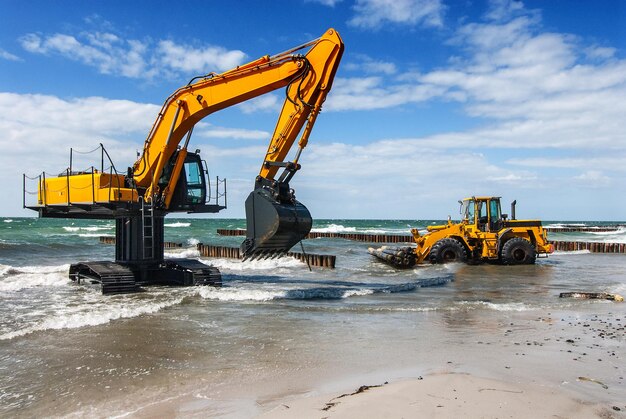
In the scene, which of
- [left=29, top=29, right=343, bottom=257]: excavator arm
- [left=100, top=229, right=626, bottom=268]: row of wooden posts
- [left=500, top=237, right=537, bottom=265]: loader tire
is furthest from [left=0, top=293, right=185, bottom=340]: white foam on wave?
[left=500, top=237, right=537, bottom=265]: loader tire

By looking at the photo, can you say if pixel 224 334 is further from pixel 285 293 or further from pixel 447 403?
pixel 285 293

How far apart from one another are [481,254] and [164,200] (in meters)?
12.7

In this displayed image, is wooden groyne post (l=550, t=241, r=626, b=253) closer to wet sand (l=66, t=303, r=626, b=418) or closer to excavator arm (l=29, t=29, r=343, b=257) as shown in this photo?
excavator arm (l=29, t=29, r=343, b=257)

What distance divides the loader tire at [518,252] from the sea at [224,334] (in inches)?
178

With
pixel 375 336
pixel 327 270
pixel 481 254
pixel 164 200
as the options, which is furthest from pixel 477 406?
pixel 481 254

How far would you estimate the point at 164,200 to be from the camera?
14.4m

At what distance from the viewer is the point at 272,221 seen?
33.1 feet

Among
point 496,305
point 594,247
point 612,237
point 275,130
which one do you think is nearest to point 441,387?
point 496,305

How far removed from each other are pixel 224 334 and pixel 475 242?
15.1 m

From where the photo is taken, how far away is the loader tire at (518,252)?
21.1 meters

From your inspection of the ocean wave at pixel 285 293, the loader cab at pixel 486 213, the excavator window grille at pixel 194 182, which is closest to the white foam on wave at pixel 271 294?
the ocean wave at pixel 285 293

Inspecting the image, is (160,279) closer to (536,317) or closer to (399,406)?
(536,317)

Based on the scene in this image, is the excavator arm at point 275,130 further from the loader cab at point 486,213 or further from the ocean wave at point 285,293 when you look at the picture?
the loader cab at point 486,213

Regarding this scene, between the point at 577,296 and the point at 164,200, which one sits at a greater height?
the point at 164,200
